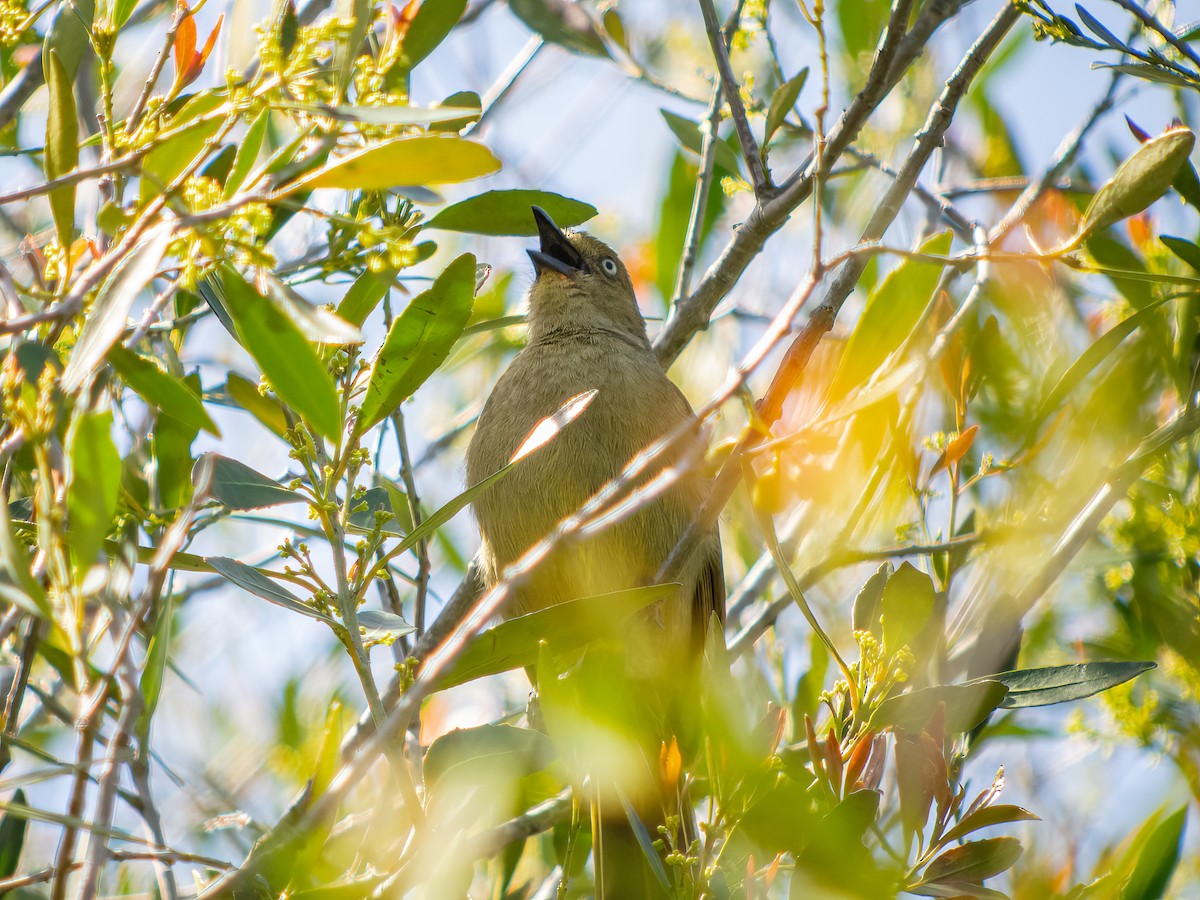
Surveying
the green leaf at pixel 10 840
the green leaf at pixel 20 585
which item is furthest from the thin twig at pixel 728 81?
the green leaf at pixel 10 840

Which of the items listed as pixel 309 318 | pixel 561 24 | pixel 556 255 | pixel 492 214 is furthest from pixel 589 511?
pixel 556 255

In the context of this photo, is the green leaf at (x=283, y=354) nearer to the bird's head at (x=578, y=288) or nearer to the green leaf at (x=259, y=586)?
the green leaf at (x=259, y=586)

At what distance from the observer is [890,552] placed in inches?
103

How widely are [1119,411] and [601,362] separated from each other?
2282 millimetres

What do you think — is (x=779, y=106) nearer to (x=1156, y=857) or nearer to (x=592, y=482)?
(x=592, y=482)

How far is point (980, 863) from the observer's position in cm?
229

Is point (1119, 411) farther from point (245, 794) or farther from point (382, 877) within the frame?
point (245, 794)

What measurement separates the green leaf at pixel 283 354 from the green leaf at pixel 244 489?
53cm

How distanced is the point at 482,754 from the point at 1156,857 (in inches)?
57.6

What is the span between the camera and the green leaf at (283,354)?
→ 6.63 ft

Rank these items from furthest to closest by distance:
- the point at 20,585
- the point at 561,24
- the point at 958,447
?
the point at 561,24, the point at 958,447, the point at 20,585

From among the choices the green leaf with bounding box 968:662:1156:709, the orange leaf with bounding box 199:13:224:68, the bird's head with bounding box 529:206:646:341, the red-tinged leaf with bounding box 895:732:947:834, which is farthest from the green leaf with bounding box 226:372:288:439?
the bird's head with bounding box 529:206:646:341

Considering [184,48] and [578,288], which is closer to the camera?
[184,48]

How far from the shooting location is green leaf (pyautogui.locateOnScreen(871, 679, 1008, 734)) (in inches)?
96.3
